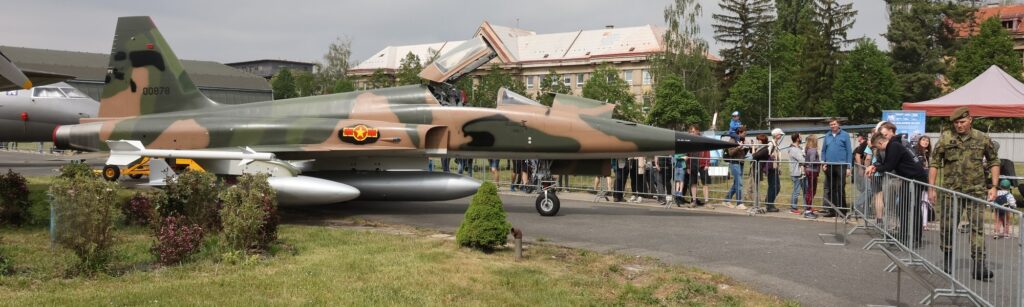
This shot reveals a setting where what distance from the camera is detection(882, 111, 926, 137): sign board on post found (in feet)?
66.0

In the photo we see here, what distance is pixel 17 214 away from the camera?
9727mm

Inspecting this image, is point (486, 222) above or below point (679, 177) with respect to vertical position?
below

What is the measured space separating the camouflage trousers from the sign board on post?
50.1ft

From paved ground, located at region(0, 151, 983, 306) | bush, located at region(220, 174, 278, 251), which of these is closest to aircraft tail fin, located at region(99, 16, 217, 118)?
paved ground, located at region(0, 151, 983, 306)


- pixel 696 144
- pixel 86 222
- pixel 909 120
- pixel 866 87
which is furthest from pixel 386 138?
A: pixel 866 87

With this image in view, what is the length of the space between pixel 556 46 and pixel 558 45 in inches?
11.3

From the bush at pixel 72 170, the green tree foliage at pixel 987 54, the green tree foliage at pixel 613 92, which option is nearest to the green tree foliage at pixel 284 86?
the green tree foliage at pixel 613 92

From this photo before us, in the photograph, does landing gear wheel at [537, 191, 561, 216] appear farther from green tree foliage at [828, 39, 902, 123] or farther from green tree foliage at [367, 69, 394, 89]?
green tree foliage at [367, 69, 394, 89]

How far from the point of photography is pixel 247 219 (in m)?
7.58

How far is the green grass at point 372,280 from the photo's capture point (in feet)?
19.1

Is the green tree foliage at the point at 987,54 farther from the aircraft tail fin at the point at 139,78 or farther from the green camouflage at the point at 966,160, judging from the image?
the aircraft tail fin at the point at 139,78

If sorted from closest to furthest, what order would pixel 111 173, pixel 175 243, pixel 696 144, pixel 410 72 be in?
pixel 175 243
pixel 696 144
pixel 111 173
pixel 410 72

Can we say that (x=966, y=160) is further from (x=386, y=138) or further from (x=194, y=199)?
(x=194, y=199)

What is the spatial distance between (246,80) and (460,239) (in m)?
60.4
